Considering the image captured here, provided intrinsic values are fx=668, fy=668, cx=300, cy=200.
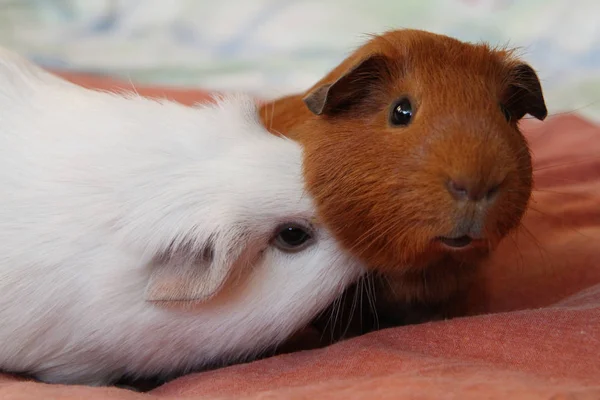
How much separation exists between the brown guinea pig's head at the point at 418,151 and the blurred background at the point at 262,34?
2814mm

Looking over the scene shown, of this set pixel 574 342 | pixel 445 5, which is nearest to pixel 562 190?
pixel 574 342

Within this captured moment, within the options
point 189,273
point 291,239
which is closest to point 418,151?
point 291,239

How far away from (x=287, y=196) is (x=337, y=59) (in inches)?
124

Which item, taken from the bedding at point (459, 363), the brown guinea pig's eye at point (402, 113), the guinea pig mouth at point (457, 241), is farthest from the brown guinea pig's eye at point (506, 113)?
the bedding at point (459, 363)

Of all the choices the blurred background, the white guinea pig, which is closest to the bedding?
the white guinea pig

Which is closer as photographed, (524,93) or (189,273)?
(189,273)

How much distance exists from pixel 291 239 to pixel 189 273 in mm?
250

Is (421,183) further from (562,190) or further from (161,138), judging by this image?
(562,190)

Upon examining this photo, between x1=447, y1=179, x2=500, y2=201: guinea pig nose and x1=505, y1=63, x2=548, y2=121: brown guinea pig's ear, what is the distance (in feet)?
1.28

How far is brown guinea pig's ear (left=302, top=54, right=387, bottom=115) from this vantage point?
150 centimetres

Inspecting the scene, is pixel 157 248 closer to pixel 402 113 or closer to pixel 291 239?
pixel 291 239

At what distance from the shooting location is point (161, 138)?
1.60m

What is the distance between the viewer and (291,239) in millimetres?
1581

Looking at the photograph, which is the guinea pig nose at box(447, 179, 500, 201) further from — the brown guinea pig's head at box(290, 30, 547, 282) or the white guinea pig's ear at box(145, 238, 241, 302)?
the white guinea pig's ear at box(145, 238, 241, 302)
